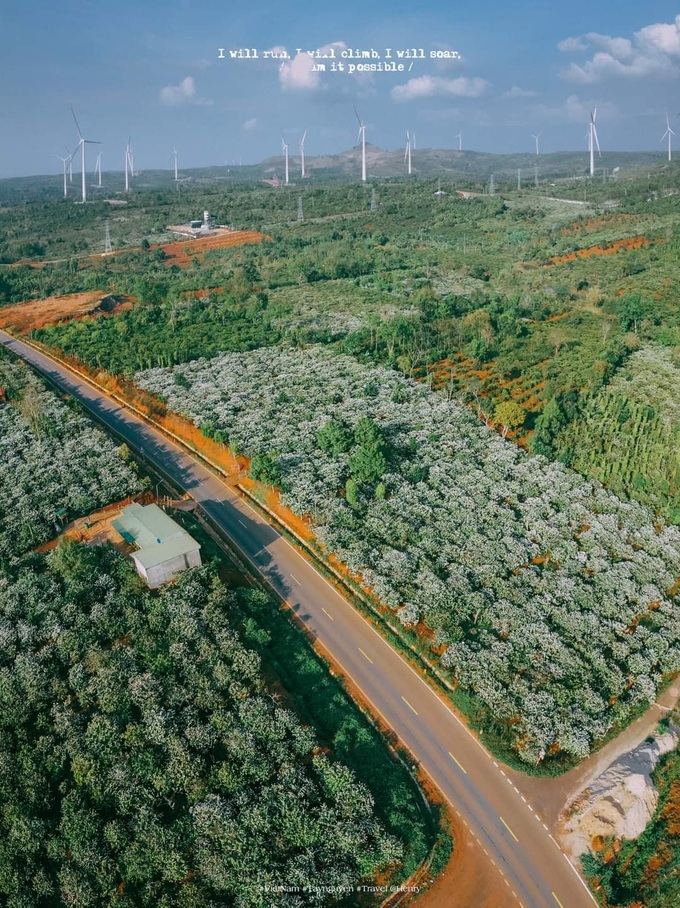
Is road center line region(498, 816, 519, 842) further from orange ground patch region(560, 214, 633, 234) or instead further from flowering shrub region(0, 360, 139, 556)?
orange ground patch region(560, 214, 633, 234)

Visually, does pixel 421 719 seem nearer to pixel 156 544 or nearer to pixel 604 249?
pixel 156 544

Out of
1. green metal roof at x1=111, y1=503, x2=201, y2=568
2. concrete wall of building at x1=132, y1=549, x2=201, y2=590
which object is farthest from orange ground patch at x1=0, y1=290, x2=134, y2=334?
concrete wall of building at x1=132, y1=549, x2=201, y2=590

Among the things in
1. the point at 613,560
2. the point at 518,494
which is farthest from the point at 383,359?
the point at 613,560

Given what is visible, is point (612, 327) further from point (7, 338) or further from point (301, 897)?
point (7, 338)

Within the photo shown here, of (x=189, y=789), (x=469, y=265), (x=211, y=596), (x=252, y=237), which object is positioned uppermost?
(x=252, y=237)

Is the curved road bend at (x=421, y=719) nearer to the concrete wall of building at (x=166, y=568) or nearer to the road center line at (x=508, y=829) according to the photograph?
the road center line at (x=508, y=829)

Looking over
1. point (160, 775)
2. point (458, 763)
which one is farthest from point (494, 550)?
point (160, 775)
